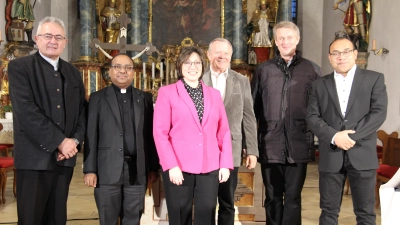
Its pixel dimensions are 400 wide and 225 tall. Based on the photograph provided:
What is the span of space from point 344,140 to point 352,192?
1.22ft

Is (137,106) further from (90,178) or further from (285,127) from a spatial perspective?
(285,127)

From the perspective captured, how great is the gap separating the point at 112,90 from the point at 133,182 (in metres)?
0.65

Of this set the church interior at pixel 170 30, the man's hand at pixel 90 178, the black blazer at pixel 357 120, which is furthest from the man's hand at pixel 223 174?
the church interior at pixel 170 30

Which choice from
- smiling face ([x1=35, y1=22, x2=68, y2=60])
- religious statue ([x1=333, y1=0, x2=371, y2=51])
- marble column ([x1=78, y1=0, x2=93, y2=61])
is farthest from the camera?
marble column ([x1=78, y1=0, x2=93, y2=61])

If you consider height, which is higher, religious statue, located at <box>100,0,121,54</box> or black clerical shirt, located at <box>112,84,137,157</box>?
religious statue, located at <box>100,0,121,54</box>

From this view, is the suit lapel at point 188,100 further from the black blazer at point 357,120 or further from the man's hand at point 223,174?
the black blazer at point 357,120

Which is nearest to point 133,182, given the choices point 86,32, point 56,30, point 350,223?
point 56,30

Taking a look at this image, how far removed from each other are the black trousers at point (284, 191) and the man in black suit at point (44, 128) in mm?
1413

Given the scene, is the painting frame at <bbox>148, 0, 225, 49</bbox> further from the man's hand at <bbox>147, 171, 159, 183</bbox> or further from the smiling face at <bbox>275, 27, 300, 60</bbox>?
the man's hand at <bbox>147, 171, 159, 183</bbox>

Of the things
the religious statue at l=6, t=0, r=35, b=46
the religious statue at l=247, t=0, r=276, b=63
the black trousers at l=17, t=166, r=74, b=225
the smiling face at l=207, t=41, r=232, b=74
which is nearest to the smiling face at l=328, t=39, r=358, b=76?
the smiling face at l=207, t=41, r=232, b=74

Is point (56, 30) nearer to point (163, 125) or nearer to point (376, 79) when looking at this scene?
point (163, 125)

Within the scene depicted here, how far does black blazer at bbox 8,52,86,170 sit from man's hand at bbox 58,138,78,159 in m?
0.03

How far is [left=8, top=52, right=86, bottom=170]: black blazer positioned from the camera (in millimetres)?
2555

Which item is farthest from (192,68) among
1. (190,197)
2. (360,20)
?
(360,20)
